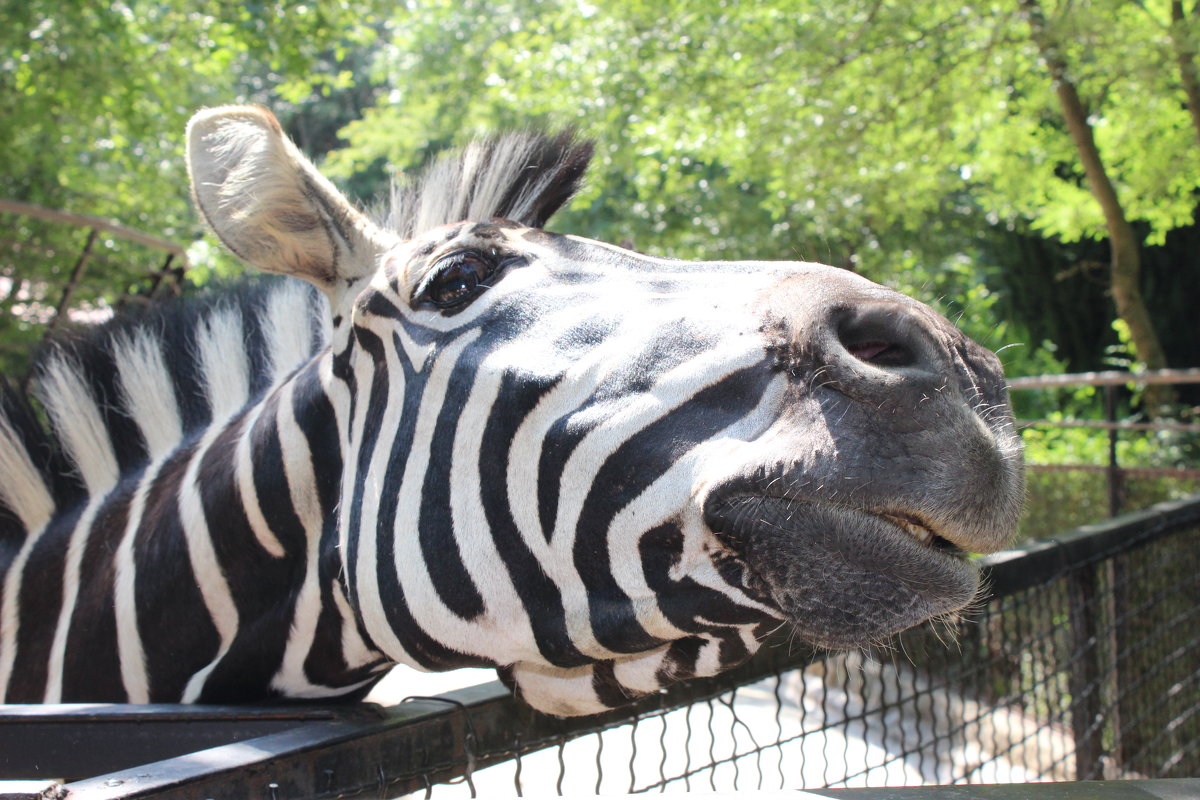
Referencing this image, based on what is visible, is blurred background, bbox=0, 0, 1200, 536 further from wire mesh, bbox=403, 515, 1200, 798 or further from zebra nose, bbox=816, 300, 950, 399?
zebra nose, bbox=816, 300, 950, 399

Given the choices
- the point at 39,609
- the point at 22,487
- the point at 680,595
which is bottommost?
the point at 39,609

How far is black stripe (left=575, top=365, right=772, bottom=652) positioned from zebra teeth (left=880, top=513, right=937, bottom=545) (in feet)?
0.84

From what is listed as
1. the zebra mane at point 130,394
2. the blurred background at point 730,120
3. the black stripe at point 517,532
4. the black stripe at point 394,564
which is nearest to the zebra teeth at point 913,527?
the black stripe at point 517,532

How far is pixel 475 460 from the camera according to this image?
67.7 inches

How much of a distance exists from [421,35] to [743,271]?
13645 mm

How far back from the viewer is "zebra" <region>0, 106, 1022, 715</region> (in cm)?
132

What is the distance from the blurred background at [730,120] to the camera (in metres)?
7.39

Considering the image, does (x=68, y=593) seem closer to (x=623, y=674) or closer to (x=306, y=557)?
(x=306, y=557)

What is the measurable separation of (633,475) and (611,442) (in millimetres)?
71

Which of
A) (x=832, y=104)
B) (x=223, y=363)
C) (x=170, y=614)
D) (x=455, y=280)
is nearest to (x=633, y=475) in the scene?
(x=455, y=280)

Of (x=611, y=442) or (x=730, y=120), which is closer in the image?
(x=611, y=442)

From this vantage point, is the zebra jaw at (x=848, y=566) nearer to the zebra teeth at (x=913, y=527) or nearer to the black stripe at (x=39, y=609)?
the zebra teeth at (x=913, y=527)

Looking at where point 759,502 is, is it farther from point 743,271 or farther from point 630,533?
point 743,271

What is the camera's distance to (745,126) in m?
9.87
